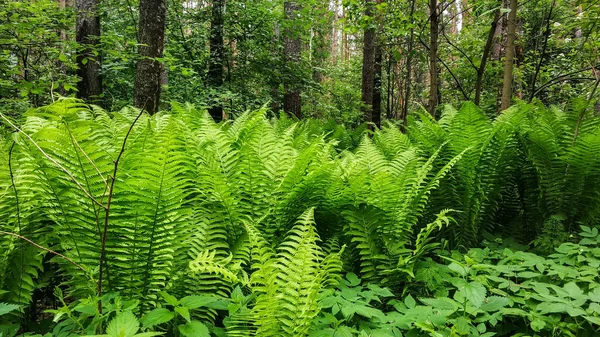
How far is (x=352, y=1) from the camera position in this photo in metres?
4.30

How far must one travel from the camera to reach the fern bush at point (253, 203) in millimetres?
1434

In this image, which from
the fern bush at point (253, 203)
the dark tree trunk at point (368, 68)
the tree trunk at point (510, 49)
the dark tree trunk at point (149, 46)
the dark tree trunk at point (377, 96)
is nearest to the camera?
the fern bush at point (253, 203)

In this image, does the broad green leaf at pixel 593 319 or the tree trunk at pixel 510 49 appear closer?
the broad green leaf at pixel 593 319

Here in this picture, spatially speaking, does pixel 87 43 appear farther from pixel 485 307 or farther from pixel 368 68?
pixel 485 307

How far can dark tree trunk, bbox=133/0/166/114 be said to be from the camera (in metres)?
3.68

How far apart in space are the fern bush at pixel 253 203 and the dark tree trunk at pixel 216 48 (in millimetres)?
3126

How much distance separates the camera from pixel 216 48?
581 centimetres

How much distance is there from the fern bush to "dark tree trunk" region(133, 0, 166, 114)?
1088 mm

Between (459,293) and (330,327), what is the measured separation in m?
0.60

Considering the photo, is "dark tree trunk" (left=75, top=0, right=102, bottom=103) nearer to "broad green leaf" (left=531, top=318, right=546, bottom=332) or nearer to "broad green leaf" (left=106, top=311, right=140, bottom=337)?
"broad green leaf" (left=106, top=311, right=140, bottom=337)

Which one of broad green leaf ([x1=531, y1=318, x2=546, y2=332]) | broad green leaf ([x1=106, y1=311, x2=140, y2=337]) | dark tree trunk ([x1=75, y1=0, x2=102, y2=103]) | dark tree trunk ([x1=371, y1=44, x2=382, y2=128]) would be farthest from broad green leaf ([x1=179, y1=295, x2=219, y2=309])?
dark tree trunk ([x1=371, y1=44, x2=382, y2=128])

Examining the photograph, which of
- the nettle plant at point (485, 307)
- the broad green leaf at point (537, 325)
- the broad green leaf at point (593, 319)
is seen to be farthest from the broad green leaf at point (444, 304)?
the broad green leaf at point (593, 319)

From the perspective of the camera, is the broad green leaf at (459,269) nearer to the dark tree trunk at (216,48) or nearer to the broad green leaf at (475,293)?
the broad green leaf at (475,293)

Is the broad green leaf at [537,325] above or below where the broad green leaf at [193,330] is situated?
below
